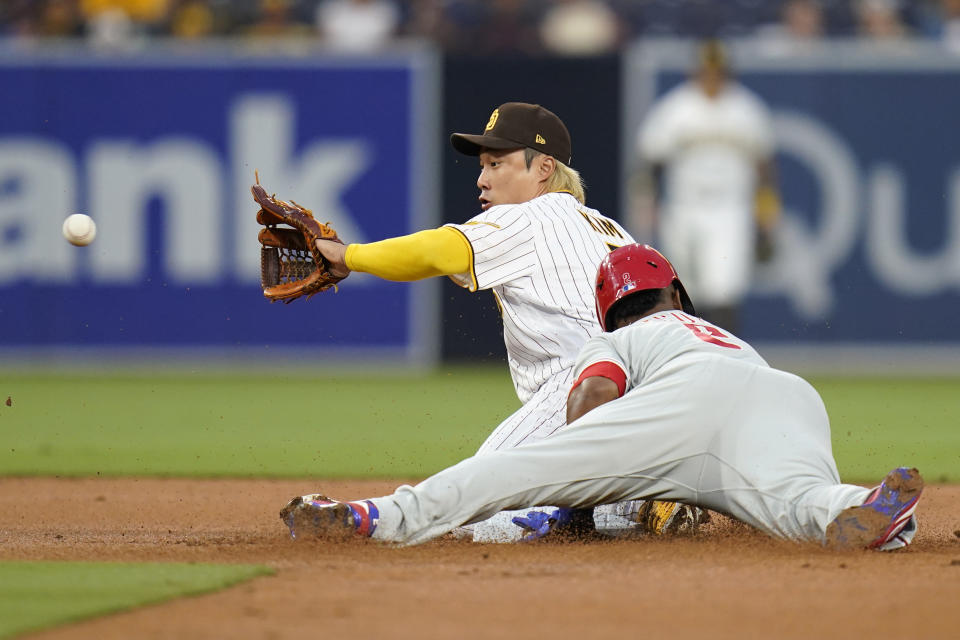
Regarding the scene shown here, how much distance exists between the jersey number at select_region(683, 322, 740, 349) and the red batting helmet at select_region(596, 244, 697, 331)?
175mm

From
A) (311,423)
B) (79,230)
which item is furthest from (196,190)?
(79,230)

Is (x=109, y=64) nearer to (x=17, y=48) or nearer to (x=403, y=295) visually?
(x=17, y=48)

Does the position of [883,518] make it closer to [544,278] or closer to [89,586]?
[544,278]

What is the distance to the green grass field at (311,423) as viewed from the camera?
25.2 ft

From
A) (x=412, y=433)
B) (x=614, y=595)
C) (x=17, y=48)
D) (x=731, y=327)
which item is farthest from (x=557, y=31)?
(x=614, y=595)

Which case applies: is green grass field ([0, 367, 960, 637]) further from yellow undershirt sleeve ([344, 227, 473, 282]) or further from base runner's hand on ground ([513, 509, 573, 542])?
yellow undershirt sleeve ([344, 227, 473, 282])

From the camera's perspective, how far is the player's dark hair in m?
4.90

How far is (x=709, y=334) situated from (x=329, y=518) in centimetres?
135

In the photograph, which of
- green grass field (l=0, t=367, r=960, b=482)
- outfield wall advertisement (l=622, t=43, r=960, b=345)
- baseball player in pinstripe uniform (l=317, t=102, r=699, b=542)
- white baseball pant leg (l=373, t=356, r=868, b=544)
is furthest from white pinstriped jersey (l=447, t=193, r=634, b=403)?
outfield wall advertisement (l=622, t=43, r=960, b=345)

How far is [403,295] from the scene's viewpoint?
1247 centimetres

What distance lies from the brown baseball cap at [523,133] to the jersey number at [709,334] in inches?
40.0

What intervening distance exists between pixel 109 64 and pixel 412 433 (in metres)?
5.49

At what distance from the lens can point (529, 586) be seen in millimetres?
4000

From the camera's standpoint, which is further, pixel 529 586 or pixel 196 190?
pixel 196 190
